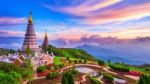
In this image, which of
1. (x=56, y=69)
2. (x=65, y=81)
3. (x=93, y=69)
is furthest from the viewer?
(x=93, y=69)

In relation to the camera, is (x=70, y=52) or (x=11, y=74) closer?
(x=11, y=74)

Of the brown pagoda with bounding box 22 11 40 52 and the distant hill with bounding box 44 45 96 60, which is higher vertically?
the brown pagoda with bounding box 22 11 40 52

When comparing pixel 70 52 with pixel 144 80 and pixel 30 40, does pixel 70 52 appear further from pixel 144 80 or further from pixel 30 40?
pixel 144 80

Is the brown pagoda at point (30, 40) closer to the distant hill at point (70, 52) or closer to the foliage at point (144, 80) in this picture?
the distant hill at point (70, 52)

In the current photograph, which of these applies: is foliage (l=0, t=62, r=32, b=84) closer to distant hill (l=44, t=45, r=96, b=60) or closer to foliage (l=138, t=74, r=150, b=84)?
foliage (l=138, t=74, r=150, b=84)

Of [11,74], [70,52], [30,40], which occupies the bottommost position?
[11,74]

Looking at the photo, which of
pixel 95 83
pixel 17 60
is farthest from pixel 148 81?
pixel 17 60

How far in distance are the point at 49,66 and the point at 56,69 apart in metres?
2.28

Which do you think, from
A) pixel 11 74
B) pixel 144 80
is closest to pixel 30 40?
pixel 11 74

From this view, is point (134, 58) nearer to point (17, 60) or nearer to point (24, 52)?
point (24, 52)

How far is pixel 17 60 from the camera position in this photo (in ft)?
196

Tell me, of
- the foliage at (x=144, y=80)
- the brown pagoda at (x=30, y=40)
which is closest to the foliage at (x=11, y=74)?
the foliage at (x=144, y=80)

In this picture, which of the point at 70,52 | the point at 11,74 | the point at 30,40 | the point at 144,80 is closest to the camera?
the point at 144,80

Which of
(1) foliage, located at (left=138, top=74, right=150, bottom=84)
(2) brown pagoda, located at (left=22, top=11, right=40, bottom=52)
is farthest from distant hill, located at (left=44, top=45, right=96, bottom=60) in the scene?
(1) foliage, located at (left=138, top=74, right=150, bottom=84)
